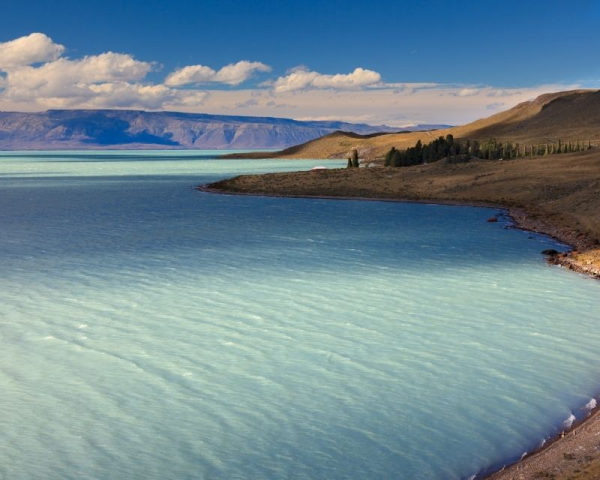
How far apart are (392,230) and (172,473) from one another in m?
48.1

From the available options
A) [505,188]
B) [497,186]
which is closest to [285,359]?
[505,188]

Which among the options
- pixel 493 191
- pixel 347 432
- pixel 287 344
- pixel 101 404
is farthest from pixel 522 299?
pixel 493 191

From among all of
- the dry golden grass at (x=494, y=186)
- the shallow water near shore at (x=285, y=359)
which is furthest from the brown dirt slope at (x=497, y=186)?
the shallow water near shore at (x=285, y=359)

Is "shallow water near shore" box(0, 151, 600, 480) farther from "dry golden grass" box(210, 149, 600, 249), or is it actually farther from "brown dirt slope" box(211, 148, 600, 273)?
"dry golden grass" box(210, 149, 600, 249)

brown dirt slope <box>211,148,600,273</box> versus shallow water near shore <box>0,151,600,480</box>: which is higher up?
brown dirt slope <box>211,148,600,273</box>

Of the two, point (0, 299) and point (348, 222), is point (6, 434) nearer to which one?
point (0, 299)

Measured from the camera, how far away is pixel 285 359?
80.5 feet

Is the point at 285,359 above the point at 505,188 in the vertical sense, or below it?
below

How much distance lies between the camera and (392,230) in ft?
205

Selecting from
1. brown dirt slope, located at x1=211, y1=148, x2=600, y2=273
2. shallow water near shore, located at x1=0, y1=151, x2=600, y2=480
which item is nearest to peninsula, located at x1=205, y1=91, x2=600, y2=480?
brown dirt slope, located at x1=211, y1=148, x2=600, y2=273

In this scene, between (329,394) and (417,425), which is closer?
(417,425)

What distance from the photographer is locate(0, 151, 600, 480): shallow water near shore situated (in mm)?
17297

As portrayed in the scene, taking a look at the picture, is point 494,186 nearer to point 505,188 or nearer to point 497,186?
point 497,186

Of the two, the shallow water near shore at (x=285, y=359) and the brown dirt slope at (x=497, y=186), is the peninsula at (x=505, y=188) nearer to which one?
the brown dirt slope at (x=497, y=186)
